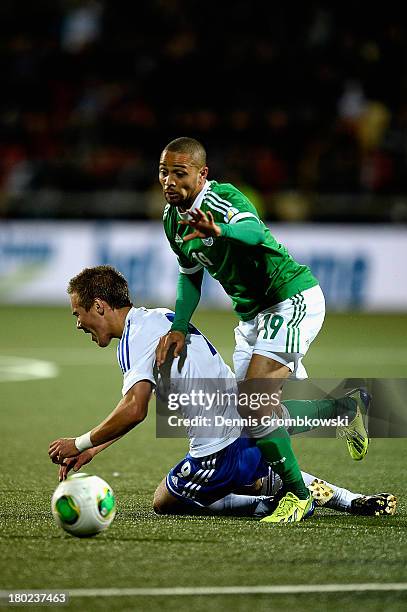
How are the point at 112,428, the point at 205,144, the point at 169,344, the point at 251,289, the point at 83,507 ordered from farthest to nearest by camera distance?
1. the point at 205,144
2. the point at 251,289
3. the point at 169,344
4. the point at 112,428
5. the point at 83,507

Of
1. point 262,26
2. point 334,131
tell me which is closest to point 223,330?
point 334,131

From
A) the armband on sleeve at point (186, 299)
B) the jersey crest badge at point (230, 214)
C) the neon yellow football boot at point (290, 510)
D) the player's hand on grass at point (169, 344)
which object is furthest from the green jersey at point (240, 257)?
the neon yellow football boot at point (290, 510)

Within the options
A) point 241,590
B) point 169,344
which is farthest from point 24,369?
point 241,590

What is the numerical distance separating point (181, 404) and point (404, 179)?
13090mm

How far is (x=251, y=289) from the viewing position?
5820 millimetres

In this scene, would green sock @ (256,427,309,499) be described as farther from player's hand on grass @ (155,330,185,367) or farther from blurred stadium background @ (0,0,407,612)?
blurred stadium background @ (0,0,407,612)

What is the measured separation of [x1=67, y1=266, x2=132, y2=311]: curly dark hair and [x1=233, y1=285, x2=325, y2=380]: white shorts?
78 centimetres

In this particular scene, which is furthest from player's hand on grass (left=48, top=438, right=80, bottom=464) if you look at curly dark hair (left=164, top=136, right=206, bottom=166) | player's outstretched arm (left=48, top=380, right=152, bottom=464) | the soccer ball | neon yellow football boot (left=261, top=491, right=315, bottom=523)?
curly dark hair (left=164, top=136, right=206, bottom=166)

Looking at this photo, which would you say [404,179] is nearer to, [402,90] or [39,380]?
[402,90]

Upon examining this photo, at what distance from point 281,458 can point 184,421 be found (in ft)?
1.73

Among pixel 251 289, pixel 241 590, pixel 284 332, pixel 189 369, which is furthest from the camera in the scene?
pixel 251 289

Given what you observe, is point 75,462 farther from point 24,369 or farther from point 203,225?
point 24,369

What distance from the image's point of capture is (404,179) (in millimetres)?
17906

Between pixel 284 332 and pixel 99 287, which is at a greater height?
pixel 99 287
